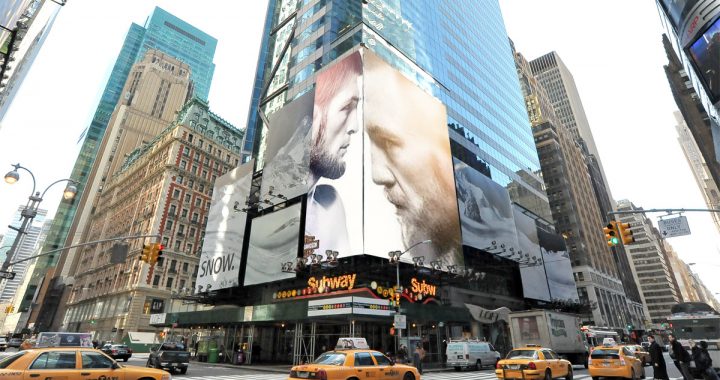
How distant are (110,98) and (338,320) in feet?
453

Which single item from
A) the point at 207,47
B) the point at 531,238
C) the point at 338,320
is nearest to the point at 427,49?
the point at 531,238

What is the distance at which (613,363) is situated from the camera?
16.9 m

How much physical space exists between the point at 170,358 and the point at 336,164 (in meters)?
21.6

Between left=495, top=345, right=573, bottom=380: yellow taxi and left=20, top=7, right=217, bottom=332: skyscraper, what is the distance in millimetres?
113974

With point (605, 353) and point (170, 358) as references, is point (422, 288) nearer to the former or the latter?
point (605, 353)

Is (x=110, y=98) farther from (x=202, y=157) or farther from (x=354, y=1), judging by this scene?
(x=354, y=1)

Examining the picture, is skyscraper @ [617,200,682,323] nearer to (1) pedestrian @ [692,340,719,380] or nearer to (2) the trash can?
(1) pedestrian @ [692,340,719,380]

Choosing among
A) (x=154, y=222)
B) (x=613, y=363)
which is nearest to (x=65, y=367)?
(x=613, y=363)

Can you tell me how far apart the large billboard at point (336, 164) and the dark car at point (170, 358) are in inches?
551

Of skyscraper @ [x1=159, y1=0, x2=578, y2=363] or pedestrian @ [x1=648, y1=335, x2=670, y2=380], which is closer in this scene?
pedestrian @ [x1=648, y1=335, x2=670, y2=380]

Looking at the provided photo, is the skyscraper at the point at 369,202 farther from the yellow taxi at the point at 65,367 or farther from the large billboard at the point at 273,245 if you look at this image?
the yellow taxi at the point at 65,367

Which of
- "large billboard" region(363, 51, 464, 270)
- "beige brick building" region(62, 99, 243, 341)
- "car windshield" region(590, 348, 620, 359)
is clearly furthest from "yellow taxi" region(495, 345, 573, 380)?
"beige brick building" region(62, 99, 243, 341)

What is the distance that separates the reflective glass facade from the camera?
50.8 m

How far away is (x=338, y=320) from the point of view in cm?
3102
